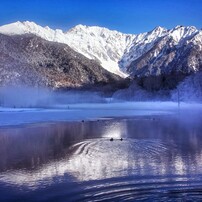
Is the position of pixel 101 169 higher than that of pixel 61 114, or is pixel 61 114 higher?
pixel 61 114

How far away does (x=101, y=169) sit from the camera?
18406mm

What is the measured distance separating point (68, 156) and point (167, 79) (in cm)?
17799

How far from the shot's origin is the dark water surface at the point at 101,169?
14.4 metres

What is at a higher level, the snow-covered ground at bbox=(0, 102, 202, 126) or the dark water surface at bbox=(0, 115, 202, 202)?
the snow-covered ground at bbox=(0, 102, 202, 126)

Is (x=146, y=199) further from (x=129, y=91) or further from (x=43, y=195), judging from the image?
(x=129, y=91)

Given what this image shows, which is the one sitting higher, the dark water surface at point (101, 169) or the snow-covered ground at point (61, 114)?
the snow-covered ground at point (61, 114)

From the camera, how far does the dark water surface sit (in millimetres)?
14391

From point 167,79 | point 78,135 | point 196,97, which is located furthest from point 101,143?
point 167,79

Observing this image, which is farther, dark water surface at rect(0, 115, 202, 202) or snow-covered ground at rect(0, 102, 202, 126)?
snow-covered ground at rect(0, 102, 202, 126)

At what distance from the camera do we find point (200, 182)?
15.7 metres

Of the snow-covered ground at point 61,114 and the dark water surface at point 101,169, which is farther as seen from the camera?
the snow-covered ground at point 61,114

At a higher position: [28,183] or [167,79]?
[167,79]

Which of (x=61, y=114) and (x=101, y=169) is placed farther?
(x=61, y=114)

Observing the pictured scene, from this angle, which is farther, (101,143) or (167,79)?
(167,79)
